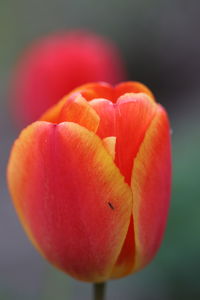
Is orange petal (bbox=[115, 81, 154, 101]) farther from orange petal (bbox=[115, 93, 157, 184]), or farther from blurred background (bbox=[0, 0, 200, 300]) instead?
blurred background (bbox=[0, 0, 200, 300])

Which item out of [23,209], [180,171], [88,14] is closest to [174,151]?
[180,171]

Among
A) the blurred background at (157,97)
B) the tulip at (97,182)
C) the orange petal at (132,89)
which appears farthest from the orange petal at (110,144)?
the blurred background at (157,97)

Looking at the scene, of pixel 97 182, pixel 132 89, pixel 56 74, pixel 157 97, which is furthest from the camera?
pixel 157 97

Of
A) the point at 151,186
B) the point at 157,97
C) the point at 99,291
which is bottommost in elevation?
the point at 157,97

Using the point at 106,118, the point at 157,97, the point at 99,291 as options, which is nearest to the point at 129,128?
the point at 106,118

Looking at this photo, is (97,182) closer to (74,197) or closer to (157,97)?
(74,197)

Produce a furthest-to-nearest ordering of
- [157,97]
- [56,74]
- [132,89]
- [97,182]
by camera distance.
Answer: [157,97] < [56,74] < [132,89] < [97,182]
